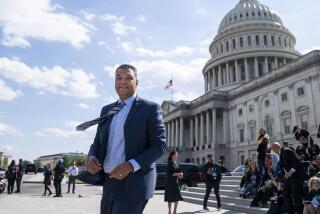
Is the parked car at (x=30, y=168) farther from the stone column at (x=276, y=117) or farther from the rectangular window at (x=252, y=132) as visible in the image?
the stone column at (x=276, y=117)

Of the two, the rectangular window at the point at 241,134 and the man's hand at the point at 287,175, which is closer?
the man's hand at the point at 287,175

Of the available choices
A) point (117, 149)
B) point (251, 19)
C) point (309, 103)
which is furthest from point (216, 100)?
point (117, 149)

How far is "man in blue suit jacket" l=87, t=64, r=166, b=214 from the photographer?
2953 millimetres

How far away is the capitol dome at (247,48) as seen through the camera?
76.1 m

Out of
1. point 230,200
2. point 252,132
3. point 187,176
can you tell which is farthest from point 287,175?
point 252,132

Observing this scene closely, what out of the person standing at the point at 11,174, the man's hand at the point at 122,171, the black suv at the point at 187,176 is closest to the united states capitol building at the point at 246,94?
the black suv at the point at 187,176

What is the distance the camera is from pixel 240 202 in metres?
13.5

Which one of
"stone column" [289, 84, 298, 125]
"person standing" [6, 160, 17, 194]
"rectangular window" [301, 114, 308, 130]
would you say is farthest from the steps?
"stone column" [289, 84, 298, 125]

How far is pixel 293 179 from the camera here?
8.53m

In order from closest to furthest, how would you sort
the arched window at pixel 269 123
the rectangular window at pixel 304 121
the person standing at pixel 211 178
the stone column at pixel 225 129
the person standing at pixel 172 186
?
the person standing at pixel 172 186 → the person standing at pixel 211 178 → the rectangular window at pixel 304 121 → the arched window at pixel 269 123 → the stone column at pixel 225 129

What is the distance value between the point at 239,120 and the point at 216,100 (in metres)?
6.70

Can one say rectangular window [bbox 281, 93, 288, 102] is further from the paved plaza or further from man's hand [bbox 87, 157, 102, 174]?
man's hand [bbox 87, 157, 102, 174]

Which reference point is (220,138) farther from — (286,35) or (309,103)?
(286,35)

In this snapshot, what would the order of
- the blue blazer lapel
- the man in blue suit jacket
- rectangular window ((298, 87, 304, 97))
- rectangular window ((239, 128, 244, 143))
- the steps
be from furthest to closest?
1. rectangular window ((239, 128, 244, 143))
2. rectangular window ((298, 87, 304, 97))
3. the steps
4. the blue blazer lapel
5. the man in blue suit jacket
